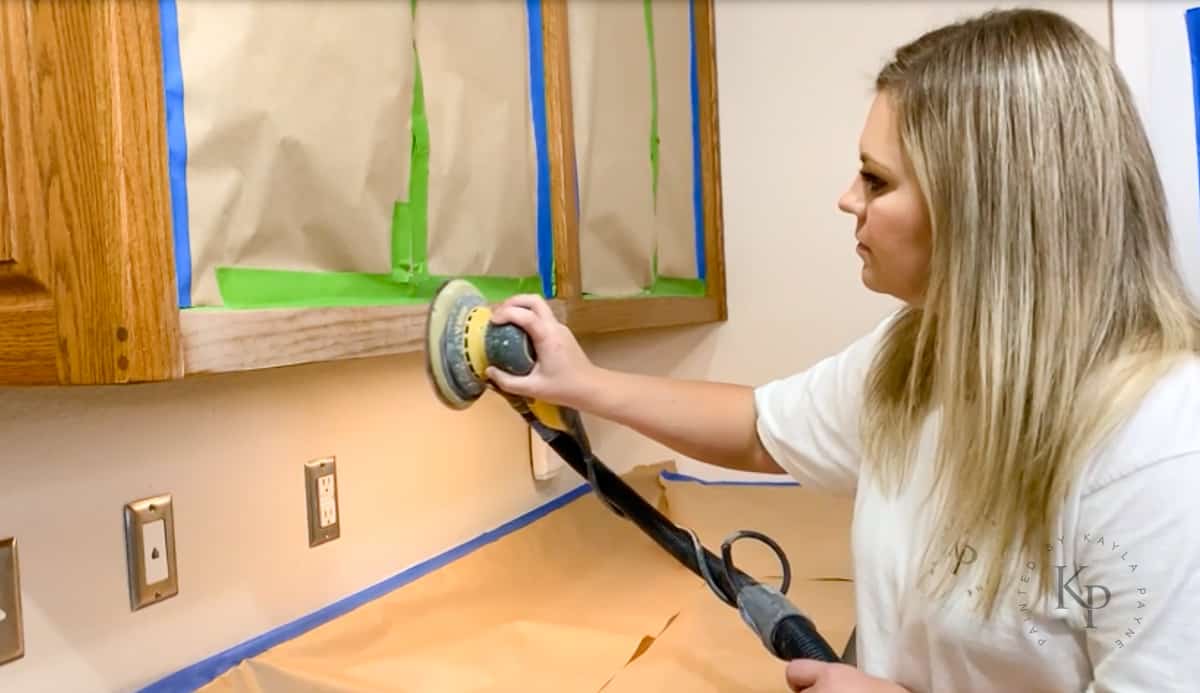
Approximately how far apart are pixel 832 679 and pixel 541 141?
0.73 m

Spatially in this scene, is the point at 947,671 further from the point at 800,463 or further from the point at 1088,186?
the point at 1088,186

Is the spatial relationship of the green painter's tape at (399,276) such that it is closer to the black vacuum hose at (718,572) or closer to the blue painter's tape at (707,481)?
the black vacuum hose at (718,572)

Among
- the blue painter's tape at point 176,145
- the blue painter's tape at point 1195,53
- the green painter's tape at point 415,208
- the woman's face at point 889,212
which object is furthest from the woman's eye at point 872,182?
the blue painter's tape at point 1195,53

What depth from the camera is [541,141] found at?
1260 mm

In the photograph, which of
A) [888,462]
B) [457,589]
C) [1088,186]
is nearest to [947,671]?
[888,462]

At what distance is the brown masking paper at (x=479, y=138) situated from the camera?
103 cm

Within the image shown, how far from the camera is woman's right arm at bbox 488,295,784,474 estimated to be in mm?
952

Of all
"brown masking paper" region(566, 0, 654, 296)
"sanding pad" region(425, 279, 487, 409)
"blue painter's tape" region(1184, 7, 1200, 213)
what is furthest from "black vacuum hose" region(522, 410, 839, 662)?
"blue painter's tape" region(1184, 7, 1200, 213)

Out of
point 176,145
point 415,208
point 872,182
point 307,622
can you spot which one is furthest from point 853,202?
point 307,622

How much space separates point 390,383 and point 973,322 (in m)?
0.76

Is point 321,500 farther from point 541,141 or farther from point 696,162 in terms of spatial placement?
point 696,162

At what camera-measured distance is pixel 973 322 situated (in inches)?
31.7

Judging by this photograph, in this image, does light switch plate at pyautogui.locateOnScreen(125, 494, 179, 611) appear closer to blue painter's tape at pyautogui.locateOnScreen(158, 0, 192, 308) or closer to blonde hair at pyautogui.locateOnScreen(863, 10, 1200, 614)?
blue painter's tape at pyautogui.locateOnScreen(158, 0, 192, 308)

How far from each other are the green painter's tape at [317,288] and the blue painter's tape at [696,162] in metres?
0.74
